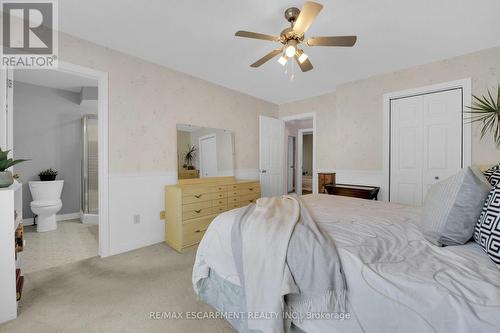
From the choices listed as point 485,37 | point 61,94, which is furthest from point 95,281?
point 485,37

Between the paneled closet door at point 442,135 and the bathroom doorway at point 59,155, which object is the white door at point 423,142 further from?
the bathroom doorway at point 59,155

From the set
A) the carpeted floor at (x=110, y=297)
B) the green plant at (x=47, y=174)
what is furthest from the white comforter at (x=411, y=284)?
the green plant at (x=47, y=174)

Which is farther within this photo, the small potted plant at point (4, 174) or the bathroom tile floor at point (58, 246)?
the bathroom tile floor at point (58, 246)

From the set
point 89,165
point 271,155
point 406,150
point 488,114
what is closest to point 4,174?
point 89,165

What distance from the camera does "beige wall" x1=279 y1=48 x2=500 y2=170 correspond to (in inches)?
102

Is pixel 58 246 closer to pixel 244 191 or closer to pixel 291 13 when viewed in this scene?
pixel 244 191

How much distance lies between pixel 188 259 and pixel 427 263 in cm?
223

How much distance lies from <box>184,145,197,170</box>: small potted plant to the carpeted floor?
1384 mm

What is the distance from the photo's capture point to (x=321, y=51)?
8.67 ft

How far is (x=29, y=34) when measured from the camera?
2139 mm

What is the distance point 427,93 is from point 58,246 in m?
5.41

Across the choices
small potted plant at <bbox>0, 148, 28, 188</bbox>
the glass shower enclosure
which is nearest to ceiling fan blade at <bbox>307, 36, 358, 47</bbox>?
small potted plant at <bbox>0, 148, 28, 188</bbox>

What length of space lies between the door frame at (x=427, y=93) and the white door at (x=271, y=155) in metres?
2.09

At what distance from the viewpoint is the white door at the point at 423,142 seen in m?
2.81
